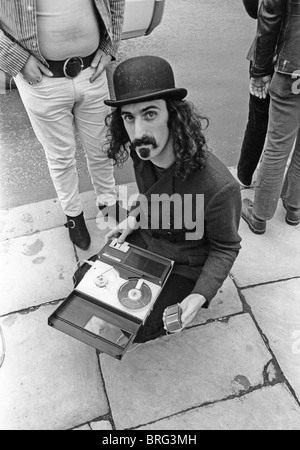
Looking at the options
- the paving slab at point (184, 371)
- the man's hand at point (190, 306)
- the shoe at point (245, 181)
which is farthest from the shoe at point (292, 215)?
the man's hand at point (190, 306)

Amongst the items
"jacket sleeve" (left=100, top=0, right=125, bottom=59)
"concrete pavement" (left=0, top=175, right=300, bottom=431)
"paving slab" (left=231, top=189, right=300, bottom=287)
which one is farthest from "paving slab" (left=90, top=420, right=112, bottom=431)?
"jacket sleeve" (left=100, top=0, right=125, bottom=59)

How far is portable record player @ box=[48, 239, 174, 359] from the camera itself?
188 centimetres

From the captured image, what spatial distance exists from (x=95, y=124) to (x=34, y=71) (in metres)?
0.52

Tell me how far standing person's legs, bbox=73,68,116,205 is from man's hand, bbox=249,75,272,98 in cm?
92

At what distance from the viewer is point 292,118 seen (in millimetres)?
2311

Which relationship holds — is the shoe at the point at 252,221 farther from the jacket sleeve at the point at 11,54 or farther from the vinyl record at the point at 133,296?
the jacket sleeve at the point at 11,54

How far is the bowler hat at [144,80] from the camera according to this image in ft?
5.22

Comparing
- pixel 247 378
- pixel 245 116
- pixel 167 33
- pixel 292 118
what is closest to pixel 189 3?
pixel 167 33

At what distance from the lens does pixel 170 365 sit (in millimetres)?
2158

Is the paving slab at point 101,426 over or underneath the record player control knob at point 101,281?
underneath

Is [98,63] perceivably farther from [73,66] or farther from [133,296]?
[133,296]

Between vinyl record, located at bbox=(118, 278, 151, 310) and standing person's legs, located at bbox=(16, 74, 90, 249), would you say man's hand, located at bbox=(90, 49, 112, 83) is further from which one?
vinyl record, located at bbox=(118, 278, 151, 310)

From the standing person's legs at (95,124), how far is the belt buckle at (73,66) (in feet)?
0.13
